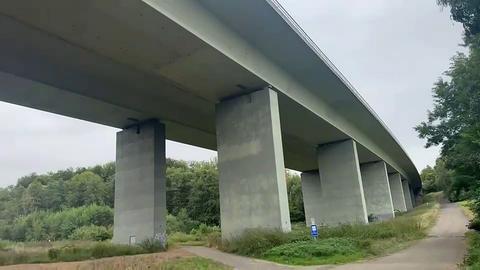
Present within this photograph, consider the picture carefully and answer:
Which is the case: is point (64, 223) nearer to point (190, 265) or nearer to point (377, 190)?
point (377, 190)

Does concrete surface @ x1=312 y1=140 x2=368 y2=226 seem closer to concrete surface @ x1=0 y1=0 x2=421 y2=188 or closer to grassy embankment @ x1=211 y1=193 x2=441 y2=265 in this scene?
concrete surface @ x1=0 y1=0 x2=421 y2=188

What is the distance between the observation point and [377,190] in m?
46.8

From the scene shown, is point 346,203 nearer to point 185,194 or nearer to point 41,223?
point 185,194

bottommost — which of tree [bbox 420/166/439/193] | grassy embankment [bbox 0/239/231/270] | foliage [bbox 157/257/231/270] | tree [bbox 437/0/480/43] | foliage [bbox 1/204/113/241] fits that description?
foliage [bbox 157/257/231/270]

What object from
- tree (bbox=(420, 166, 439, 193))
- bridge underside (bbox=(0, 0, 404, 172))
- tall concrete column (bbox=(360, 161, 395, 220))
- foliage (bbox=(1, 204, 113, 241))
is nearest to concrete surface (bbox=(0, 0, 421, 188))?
bridge underside (bbox=(0, 0, 404, 172))

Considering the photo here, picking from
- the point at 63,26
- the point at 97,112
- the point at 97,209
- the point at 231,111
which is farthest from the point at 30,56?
the point at 97,209

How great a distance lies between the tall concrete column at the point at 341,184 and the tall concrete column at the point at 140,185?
14.3 m

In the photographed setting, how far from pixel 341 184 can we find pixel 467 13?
23.8m

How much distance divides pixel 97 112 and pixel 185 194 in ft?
146

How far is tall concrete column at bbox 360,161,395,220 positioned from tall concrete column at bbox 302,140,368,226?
12.5 metres

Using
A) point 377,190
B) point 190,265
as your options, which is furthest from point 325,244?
point 377,190

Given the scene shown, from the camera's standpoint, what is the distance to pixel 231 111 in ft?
70.6

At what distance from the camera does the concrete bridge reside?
45.2 feet

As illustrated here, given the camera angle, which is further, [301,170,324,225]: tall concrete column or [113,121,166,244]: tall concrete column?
[301,170,324,225]: tall concrete column
